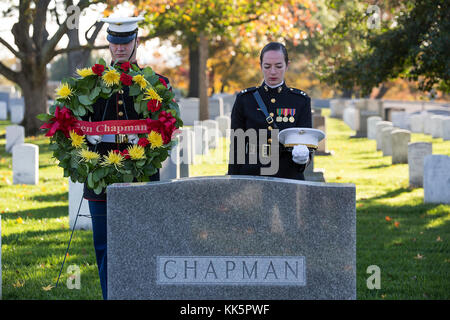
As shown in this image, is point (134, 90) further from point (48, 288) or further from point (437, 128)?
point (437, 128)

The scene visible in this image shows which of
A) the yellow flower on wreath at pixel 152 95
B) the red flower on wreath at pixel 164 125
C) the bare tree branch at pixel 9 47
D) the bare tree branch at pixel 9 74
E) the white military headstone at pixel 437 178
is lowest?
the white military headstone at pixel 437 178

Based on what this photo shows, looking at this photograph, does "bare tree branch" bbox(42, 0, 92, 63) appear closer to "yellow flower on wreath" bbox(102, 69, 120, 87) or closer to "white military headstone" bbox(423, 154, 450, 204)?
"white military headstone" bbox(423, 154, 450, 204)

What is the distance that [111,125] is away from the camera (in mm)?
4652

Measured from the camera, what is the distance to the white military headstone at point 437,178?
11.3m

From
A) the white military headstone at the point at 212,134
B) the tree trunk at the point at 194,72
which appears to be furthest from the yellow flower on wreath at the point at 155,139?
the tree trunk at the point at 194,72

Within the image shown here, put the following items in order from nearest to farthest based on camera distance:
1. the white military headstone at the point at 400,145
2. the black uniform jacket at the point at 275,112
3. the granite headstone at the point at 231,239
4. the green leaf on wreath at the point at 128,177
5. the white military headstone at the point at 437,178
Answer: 1. the granite headstone at the point at 231,239
2. the green leaf on wreath at the point at 128,177
3. the black uniform jacket at the point at 275,112
4. the white military headstone at the point at 437,178
5. the white military headstone at the point at 400,145

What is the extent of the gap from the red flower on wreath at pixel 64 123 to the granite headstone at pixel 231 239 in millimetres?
951

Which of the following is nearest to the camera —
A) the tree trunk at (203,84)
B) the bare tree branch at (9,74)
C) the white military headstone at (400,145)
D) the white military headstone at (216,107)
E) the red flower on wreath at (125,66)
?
the red flower on wreath at (125,66)

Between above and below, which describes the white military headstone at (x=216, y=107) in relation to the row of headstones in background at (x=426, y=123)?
above

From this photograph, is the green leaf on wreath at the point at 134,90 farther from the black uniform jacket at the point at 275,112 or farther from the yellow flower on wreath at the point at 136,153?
the black uniform jacket at the point at 275,112

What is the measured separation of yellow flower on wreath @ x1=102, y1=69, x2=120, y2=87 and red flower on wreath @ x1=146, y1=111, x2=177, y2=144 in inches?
12.9

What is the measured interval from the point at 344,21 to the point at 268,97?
1037 centimetres

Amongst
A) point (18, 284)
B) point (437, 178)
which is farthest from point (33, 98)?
point (18, 284)

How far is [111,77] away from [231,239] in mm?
1438
